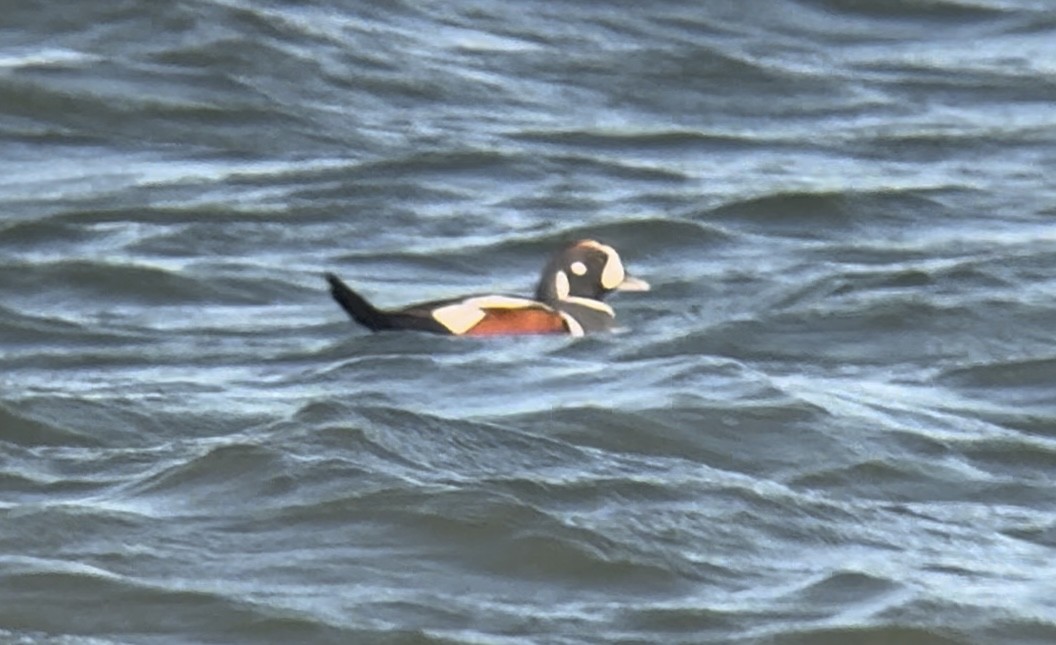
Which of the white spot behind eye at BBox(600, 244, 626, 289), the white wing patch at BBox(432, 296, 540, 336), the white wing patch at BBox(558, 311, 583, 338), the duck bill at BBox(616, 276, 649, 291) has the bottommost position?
the duck bill at BBox(616, 276, 649, 291)

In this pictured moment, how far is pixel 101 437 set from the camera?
9344 mm

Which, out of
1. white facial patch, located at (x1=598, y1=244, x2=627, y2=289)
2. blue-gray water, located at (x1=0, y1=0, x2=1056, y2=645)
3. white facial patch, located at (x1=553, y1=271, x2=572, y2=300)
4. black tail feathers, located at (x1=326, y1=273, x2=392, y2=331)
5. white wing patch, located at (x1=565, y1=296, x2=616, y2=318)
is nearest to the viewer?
blue-gray water, located at (x1=0, y1=0, x2=1056, y2=645)

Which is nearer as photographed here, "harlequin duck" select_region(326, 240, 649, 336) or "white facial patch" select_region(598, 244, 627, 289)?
"harlequin duck" select_region(326, 240, 649, 336)

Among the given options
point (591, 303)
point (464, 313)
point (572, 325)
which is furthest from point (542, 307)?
point (464, 313)

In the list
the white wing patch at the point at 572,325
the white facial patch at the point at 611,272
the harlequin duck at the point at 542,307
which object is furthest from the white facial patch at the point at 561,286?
the white wing patch at the point at 572,325

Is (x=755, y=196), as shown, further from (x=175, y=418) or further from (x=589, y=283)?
(x=175, y=418)

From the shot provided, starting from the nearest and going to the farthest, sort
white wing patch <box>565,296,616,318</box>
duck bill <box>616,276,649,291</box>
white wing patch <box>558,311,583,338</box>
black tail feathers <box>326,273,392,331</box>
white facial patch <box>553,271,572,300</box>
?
black tail feathers <box>326,273,392,331</box>, white wing patch <box>558,311,583,338</box>, white wing patch <box>565,296,616,318</box>, white facial patch <box>553,271,572,300</box>, duck bill <box>616,276,649,291</box>

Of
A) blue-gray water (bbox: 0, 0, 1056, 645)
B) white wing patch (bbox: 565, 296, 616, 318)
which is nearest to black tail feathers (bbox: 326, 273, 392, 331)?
blue-gray water (bbox: 0, 0, 1056, 645)

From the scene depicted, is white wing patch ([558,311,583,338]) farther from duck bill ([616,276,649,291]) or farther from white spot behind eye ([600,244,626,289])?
duck bill ([616,276,649,291])

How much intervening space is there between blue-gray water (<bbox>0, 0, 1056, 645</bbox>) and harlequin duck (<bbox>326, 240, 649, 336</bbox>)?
0.12m

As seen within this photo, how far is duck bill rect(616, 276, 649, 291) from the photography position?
1241cm

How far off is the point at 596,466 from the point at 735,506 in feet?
1.91

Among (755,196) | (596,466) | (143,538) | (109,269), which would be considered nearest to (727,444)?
(596,466)

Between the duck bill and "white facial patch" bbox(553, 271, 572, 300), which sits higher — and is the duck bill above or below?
below
